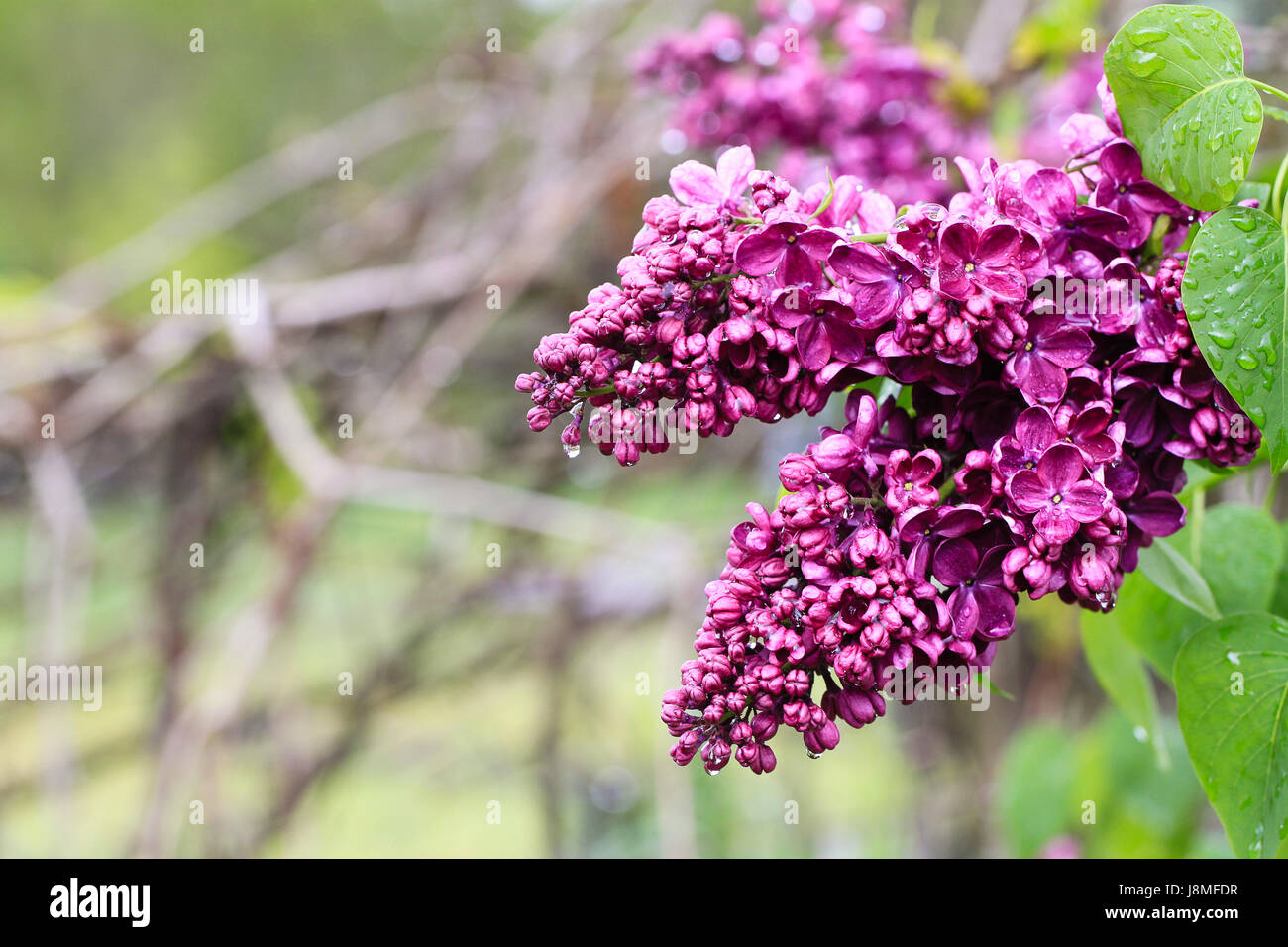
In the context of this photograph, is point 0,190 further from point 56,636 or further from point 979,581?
point 979,581

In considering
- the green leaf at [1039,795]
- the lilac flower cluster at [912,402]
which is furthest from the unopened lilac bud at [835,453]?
the green leaf at [1039,795]

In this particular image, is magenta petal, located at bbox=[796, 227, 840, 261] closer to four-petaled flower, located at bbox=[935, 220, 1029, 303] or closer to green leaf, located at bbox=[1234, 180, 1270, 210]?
four-petaled flower, located at bbox=[935, 220, 1029, 303]

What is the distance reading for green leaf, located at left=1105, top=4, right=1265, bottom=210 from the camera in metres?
0.45

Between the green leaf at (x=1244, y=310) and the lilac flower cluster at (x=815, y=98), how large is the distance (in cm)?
48

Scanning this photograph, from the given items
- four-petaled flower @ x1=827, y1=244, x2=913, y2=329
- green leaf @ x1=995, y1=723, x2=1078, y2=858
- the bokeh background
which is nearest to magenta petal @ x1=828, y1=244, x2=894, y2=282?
four-petaled flower @ x1=827, y1=244, x2=913, y2=329

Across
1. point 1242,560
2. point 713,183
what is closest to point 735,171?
point 713,183

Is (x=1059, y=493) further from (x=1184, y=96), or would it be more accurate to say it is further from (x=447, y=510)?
(x=447, y=510)

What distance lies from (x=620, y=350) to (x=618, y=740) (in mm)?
2600

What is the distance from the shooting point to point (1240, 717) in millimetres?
542

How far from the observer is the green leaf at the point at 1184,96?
0.45m

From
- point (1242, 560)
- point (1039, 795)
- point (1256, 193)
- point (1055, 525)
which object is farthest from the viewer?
point (1039, 795)

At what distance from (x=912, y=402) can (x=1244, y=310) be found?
0.15 m

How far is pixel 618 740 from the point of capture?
2906 mm

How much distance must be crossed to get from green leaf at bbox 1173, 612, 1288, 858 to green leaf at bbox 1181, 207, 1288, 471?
0.16 metres
